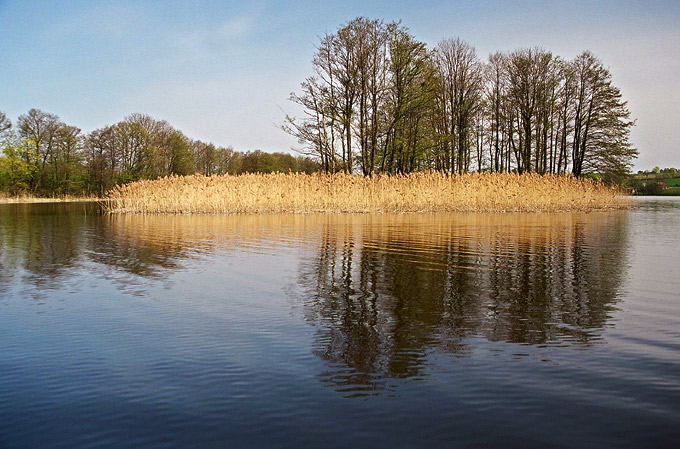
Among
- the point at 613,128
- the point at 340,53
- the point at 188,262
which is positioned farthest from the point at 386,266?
the point at 613,128

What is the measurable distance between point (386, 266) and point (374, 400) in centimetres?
442

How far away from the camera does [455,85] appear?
3712 centimetres

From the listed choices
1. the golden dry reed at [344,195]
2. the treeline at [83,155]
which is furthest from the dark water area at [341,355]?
the treeline at [83,155]

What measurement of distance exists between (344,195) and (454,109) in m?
19.7

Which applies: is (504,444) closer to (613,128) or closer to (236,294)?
(236,294)

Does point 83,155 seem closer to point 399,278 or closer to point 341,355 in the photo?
point 399,278

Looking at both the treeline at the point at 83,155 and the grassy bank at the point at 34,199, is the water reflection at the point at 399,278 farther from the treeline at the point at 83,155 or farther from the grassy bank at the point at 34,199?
the treeline at the point at 83,155

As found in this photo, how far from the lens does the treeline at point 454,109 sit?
29453 mm

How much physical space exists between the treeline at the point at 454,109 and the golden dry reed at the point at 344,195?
25.9 feet

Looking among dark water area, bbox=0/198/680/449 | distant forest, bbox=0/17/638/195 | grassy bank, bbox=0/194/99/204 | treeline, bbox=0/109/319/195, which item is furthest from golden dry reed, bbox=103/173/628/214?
treeline, bbox=0/109/319/195

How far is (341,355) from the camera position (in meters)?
3.31

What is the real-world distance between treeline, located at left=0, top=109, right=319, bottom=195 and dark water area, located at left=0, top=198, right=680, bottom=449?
46.6m

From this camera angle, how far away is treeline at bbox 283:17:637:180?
96.6 ft

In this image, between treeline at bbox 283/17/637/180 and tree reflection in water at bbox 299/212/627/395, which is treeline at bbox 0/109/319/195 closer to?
treeline at bbox 283/17/637/180
